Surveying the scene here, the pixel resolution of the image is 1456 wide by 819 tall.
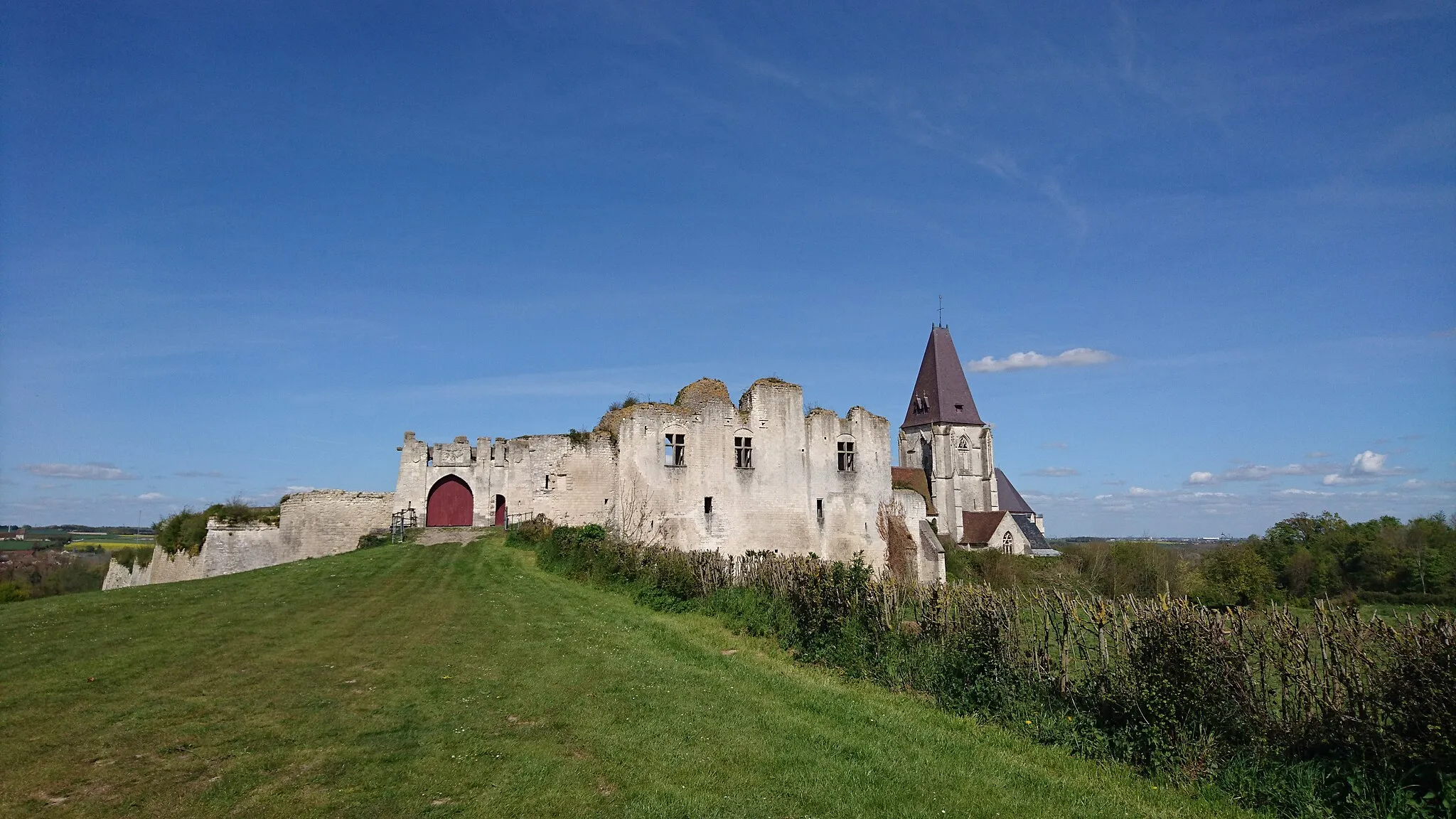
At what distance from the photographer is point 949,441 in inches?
2985

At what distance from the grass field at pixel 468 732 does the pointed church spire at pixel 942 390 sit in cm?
6578

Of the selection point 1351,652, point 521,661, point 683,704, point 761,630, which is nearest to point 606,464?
point 761,630

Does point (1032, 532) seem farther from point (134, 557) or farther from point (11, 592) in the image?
point (11, 592)

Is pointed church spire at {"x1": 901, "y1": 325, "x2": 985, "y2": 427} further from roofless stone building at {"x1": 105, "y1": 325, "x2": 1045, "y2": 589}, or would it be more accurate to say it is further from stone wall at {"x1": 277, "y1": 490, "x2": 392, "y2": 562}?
stone wall at {"x1": 277, "y1": 490, "x2": 392, "y2": 562}

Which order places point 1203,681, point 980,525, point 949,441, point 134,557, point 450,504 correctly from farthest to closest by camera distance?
1. point 949,441
2. point 980,525
3. point 134,557
4. point 450,504
5. point 1203,681

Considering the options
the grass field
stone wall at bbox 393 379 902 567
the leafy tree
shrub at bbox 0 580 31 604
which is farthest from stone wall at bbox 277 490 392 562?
the leafy tree

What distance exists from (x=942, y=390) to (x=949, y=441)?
510cm

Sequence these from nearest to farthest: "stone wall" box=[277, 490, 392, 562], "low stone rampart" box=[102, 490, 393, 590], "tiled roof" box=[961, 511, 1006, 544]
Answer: "low stone rampart" box=[102, 490, 393, 590] → "stone wall" box=[277, 490, 392, 562] → "tiled roof" box=[961, 511, 1006, 544]

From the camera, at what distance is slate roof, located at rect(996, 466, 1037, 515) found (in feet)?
282

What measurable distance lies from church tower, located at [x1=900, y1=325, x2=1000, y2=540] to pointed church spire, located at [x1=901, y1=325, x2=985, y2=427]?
0.22 feet

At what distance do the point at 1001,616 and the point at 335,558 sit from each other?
20.8m

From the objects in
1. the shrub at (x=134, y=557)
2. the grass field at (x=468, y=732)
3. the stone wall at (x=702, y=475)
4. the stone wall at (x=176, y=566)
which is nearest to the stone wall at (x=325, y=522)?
the stone wall at (x=702, y=475)

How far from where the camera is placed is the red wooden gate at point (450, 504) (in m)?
34.0

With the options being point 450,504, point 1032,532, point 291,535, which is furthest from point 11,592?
point 1032,532
